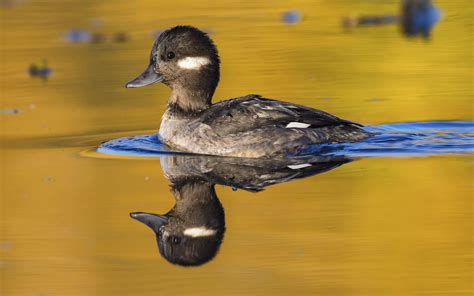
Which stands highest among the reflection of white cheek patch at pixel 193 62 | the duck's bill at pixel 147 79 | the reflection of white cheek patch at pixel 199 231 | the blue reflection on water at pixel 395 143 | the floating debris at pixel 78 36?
the reflection of white cheek patch at pixel 193 62

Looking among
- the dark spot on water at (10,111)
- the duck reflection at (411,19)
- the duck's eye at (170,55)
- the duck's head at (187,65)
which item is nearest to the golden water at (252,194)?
the dark spot on water at (10,111)

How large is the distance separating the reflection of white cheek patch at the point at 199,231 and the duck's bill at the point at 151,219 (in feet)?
0.60

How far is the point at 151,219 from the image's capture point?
26.6ft

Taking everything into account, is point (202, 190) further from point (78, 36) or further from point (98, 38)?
point (78, 36)

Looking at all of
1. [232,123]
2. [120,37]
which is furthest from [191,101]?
[120,37]

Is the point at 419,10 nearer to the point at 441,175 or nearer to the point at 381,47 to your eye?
the point at 381,47

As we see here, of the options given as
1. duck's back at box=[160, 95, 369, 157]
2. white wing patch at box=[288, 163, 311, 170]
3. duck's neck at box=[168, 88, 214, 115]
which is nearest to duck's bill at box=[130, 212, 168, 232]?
white wing patch at box=[288, 163, 311, 170]

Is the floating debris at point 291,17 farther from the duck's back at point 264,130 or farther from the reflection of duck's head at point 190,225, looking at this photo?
the reflection of duck's head at point 190,225

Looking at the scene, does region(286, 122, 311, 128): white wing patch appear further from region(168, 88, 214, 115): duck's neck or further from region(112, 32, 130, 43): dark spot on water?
region(112, 32, 130, 43): dark spot on water

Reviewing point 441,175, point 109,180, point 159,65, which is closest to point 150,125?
point 159,65

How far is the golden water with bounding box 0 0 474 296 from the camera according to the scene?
6.75m

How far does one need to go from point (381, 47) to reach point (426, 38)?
1.00 m

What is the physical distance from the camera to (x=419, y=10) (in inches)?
680

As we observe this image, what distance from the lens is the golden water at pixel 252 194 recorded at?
675cm
